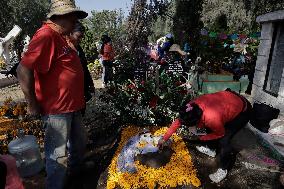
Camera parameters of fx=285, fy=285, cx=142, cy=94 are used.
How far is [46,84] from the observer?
3.19m

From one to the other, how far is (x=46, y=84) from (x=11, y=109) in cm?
465

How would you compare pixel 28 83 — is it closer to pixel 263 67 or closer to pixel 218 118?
pixel 218 118

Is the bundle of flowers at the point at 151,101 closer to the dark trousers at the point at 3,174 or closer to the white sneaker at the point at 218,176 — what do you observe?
the white sneaker at the point at 218,176

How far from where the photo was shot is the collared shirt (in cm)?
297

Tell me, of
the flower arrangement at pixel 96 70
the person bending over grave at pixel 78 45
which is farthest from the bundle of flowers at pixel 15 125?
the flower arrangement at pixel 96 70

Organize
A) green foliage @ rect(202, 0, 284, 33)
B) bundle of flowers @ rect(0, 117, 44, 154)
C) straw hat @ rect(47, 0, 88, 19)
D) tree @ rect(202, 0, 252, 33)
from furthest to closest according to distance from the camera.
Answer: tree @ rect(202, 0, 252, 33)
green foliage @ rect(202, 0, 284, 33)
bundle of flowers @ rect(0, 117, 44, 154)
straw hat @ rect(47, 0, 88, 19)

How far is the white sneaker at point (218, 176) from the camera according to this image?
4.02 meters

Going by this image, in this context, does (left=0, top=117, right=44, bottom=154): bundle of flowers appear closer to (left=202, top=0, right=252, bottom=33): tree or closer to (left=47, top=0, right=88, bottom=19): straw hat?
(left=47, top=0, right=88, bottom=19): straw hat

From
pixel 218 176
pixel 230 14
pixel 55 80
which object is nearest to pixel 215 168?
pixel 218 176

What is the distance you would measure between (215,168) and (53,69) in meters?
2.81

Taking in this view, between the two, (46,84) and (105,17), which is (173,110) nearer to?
(46,84)

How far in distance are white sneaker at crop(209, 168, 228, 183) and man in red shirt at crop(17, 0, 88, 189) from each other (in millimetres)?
2056

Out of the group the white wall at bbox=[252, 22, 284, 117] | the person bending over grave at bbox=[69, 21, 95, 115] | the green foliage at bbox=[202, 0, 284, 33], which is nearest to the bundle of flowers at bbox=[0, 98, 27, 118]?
the person bending over grave at bbox=[69, 21, 95, 115]

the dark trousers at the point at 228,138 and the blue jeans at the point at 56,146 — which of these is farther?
the dark trousers at the point at 228,138
